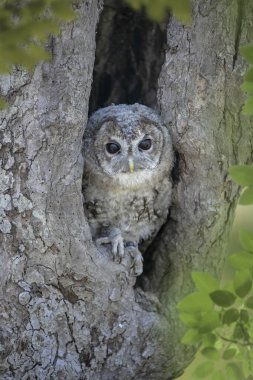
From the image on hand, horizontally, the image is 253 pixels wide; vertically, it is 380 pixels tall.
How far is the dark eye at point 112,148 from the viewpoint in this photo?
10.8ft

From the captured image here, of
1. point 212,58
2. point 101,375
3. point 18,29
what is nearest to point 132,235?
point 101,375

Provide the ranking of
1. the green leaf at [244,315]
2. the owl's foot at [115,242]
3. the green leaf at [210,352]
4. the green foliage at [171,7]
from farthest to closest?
the owl's foot at [115,242] → the green leaf at [210,352] → the green leaf at [244,315] → the green foliage at [171,7]

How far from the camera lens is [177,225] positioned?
3291mm

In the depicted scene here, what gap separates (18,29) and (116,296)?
170 cm

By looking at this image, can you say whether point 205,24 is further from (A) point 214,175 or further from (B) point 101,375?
(B) point 101,375

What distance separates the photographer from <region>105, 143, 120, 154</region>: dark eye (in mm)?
3303

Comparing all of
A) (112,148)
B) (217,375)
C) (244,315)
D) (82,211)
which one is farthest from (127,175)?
(244,315)

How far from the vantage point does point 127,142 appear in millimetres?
3258

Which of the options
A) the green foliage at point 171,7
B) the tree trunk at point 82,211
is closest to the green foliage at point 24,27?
the green foliage at point 171,7

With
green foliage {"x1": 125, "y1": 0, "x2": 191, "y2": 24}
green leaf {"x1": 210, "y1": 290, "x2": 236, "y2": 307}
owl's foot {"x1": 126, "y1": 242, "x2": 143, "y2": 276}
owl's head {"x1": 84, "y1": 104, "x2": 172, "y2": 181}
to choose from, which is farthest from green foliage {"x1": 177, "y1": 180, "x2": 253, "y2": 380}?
owl's head {"x1": 84, "y1": 104, "x2": 172, "y2": 181}

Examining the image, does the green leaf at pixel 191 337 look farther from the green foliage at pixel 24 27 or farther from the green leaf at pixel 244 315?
the green foliage at pixel 24 27

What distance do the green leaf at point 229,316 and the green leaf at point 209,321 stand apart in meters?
0.02

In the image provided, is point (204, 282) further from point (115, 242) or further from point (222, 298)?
point (115, 242)

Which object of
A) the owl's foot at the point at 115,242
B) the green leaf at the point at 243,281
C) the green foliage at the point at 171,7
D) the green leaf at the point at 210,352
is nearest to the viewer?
the green foliage at the point at 171,7
